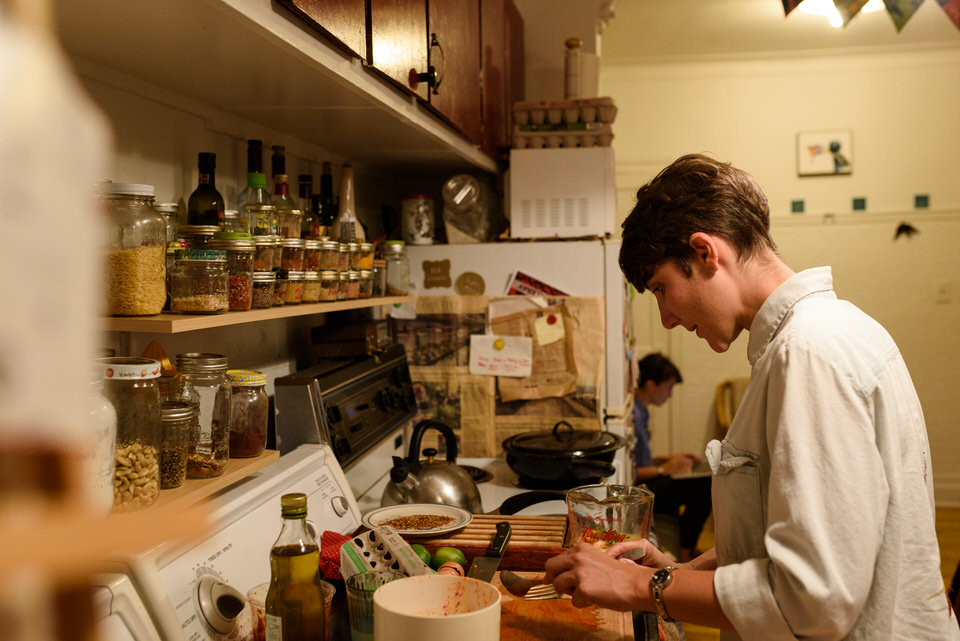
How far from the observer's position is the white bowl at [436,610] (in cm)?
92

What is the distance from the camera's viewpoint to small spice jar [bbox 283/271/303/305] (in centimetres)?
152

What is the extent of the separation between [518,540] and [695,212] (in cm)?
76

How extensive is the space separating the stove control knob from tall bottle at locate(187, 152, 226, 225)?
590 millimetres

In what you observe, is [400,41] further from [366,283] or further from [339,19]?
[366,283]

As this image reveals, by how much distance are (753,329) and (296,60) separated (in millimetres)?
766

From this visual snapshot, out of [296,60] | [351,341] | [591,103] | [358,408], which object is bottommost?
[358,408]

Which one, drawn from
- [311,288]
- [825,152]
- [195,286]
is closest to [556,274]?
[311,288]

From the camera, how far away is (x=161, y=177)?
148 cm

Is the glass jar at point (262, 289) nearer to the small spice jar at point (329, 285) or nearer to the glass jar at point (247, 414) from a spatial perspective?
the glass jar at point (247, 414)

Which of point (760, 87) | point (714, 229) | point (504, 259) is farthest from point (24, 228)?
point (760, 87)

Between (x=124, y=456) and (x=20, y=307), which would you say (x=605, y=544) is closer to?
(x=124, y=456)

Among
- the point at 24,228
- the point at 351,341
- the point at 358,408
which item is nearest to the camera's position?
the point at 24,228

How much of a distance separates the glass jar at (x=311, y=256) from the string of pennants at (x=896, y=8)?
135cm

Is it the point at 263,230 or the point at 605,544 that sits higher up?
the point at 263,230
